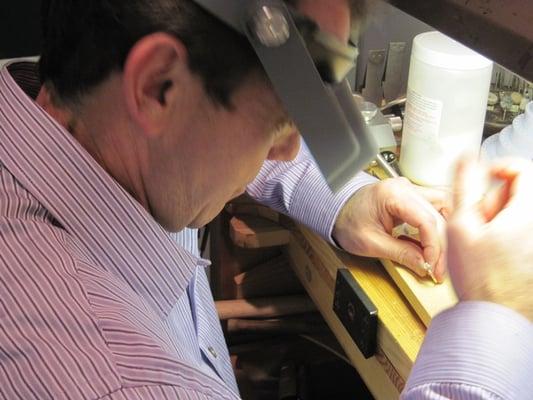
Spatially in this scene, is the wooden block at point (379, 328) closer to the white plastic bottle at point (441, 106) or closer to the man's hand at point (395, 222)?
the man's hand at point (395, 222)

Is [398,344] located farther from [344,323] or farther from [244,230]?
[244,230]

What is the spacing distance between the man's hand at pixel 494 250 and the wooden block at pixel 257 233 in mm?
564

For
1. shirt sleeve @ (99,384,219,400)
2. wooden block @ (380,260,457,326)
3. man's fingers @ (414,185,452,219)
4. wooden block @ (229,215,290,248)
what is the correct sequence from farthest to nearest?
wooden block @ (229,215,290,248) → man's fingers @ (414,185,452,219) → wooden block @ (380,260,457,326) → shirt sleeve @ (99,384,219,400)

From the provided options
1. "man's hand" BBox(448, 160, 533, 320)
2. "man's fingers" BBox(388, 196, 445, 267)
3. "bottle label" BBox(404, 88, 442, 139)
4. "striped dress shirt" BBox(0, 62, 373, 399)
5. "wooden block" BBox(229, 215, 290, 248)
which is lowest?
"wooden block" BBox(229, 215, 290, 248)

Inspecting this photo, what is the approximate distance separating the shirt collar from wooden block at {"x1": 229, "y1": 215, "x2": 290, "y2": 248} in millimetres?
549

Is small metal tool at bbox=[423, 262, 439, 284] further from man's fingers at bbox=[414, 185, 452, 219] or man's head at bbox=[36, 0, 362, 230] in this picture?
man's head at bbox=[36, 0, 362, 230]

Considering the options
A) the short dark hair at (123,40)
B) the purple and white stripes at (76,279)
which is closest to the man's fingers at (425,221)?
the purple and white stripes at (76,279)

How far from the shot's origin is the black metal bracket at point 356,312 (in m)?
0.96

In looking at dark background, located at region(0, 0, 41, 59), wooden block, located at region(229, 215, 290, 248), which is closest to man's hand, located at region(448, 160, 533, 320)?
wooden block, located at region(229, 215, 290, 248)

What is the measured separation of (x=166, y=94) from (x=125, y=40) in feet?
0.17

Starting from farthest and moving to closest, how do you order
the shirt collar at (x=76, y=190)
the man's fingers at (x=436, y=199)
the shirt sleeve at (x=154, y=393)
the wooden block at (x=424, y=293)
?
the man's fingers at (x=436, y=199)
the wooden block at (x=424, y=293)
the shirt collar at (x=76, y=190)
the shirt sleeve at (x=154, y=393)

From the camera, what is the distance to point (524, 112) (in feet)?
3.85

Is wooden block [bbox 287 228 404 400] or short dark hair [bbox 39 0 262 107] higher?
short dark hair [bbox 39 0 262 107]

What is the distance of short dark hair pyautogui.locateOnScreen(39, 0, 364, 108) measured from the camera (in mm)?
551
